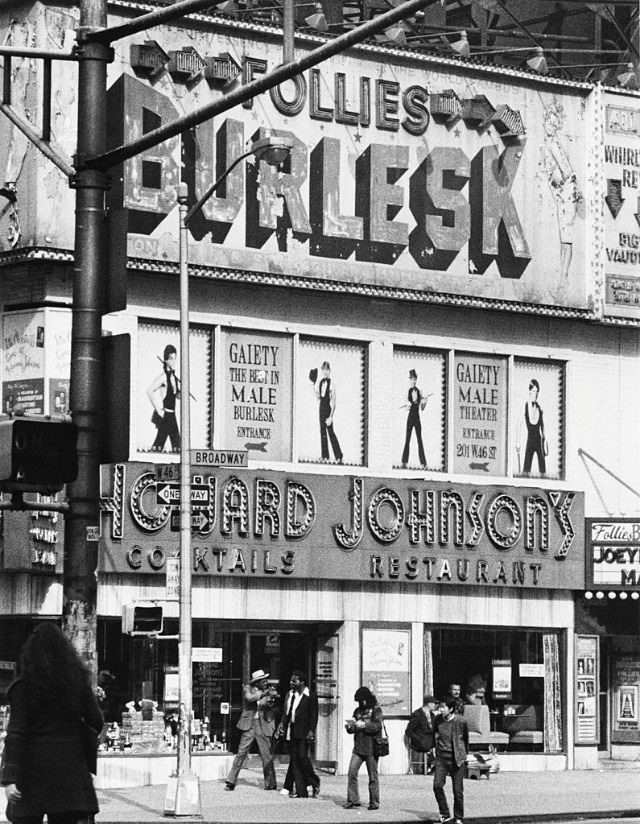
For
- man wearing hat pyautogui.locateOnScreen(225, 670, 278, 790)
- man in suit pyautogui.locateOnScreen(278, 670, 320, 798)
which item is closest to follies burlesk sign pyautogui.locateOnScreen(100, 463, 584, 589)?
man wearing hat pyautogui.locateOnScreen(225, 670, 278, 790)

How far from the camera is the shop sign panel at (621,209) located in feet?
122

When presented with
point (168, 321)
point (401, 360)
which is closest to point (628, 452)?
point (401, 360)

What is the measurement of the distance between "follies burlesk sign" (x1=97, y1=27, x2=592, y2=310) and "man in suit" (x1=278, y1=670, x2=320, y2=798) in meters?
8.21

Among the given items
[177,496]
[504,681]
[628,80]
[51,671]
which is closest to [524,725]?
[504,681]

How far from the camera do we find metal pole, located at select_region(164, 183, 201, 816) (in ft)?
83.3

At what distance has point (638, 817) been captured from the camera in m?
28.0

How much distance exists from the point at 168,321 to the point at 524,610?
933 centimetres

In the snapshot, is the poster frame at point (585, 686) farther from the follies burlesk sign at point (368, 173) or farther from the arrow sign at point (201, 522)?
the arrow sign at point (201, 522)

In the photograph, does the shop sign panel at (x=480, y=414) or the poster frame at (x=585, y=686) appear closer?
the shop sign panel at (x=480, y=414)

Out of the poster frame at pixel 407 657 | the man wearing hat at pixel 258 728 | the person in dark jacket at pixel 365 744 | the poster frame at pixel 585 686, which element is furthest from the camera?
the poster frame at pixel 585 686

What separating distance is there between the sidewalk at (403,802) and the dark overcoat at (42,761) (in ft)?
45.5

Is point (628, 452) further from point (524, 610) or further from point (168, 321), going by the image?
point (168, 321)

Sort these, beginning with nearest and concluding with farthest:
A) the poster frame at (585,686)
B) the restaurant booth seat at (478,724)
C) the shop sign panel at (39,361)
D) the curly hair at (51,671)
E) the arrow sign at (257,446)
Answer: the curly hair at (51,671), the shop sign panel at (39,361), the arrow sign at (257,446), the restaurant booth seat at (478,724), the poster frame at (585,686)

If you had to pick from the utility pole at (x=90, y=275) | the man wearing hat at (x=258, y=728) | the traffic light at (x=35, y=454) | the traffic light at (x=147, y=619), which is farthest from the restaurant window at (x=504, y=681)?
the traffic light at (x=35, y=454)
